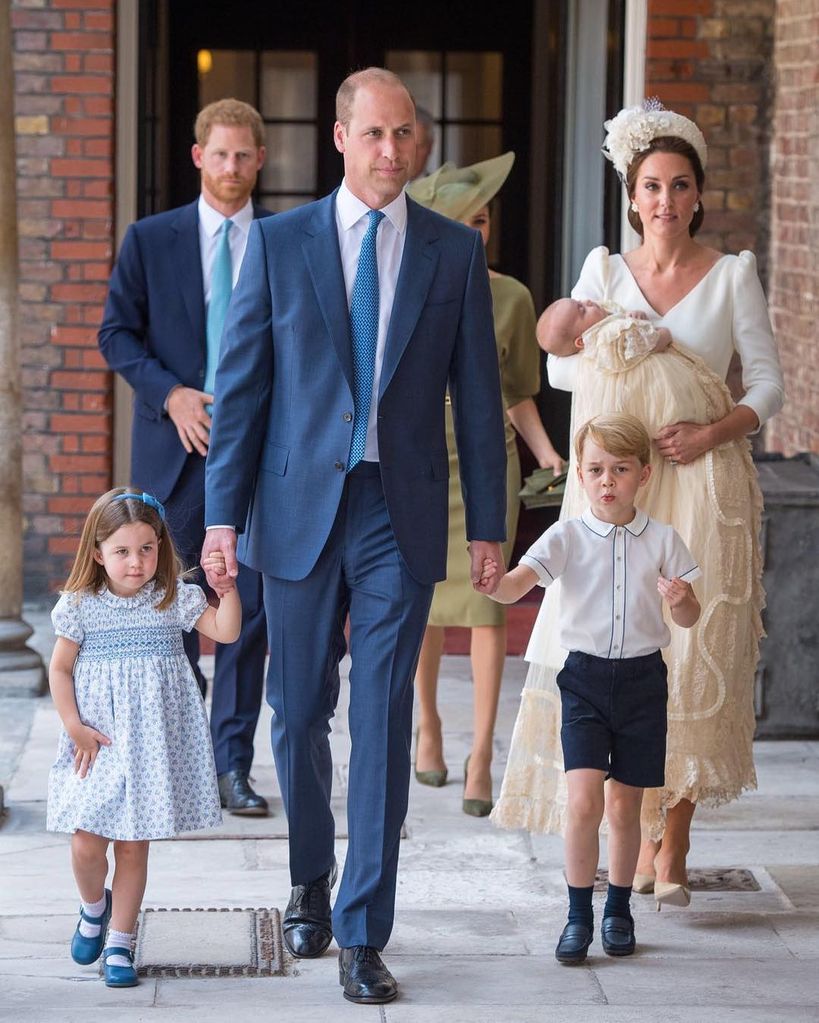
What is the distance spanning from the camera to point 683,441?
13.9 feet

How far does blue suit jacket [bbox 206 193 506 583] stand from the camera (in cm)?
373

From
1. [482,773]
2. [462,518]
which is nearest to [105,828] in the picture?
[482,773]

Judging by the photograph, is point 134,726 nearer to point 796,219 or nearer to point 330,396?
point 330,396

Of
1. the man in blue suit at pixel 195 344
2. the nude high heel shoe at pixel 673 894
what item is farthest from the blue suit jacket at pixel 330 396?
the man in blue suit at pixel 195 344

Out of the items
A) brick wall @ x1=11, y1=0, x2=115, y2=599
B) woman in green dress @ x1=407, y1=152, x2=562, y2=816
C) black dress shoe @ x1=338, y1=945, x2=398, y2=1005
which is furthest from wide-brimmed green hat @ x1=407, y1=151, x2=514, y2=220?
brick wall @ x1=11, y1=0, x2=115, y2=599

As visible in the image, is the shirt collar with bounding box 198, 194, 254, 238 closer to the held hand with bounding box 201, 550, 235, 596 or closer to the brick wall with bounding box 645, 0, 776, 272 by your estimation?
the held hand with bounding box 201, 550, 235, 596

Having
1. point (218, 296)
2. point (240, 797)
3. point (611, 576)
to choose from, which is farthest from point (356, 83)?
point (240, 797)

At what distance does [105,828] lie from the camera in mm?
3652

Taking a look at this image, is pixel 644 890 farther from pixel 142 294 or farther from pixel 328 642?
pixel 142 294

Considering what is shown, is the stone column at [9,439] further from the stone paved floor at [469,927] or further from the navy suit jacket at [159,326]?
the navy suit jacket at [159,326]

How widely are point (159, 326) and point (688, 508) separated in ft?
5.28

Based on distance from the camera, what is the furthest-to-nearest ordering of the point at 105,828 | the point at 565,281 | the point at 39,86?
the point at 565,281 → the point at 39,86 → the point at 105,828

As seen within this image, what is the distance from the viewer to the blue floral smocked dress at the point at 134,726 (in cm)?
366

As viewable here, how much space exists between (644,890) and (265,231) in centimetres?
182
